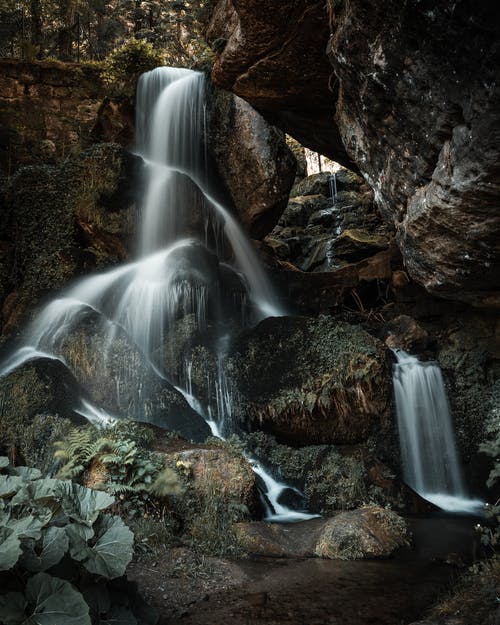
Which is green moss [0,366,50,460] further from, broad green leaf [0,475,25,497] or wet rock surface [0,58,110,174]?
wet rock surface [0,58,110,174]

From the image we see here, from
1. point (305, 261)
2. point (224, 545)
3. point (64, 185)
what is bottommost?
point (224, 545)

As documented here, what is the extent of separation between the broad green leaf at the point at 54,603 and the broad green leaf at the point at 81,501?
51cm

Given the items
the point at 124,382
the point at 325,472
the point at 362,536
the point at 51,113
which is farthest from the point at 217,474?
the point at 51,113

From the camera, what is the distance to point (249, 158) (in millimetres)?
14406

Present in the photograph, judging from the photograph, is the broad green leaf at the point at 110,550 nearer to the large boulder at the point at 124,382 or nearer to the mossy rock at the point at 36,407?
the mossy rock at the point at 36,407

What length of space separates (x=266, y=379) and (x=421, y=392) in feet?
10.5

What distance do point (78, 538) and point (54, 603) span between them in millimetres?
452

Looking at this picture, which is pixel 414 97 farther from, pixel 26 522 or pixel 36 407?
pixel 36 407

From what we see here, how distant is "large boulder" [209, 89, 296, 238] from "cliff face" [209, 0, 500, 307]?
491 centimetres

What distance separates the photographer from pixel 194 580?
437cm

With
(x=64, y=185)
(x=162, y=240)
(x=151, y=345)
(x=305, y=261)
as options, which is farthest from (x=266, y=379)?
(x=305, y=261)

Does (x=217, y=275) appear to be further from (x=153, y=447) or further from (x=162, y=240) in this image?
(x=153, y=447)

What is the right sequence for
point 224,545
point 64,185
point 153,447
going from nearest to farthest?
point 224,545, point 153,447, point 64,185

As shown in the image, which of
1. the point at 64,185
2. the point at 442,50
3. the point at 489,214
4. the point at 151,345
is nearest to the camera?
the point at 442,50
